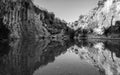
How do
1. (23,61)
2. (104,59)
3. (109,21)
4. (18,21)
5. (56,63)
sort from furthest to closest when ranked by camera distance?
(109,21) → (18,21) → (104,59) → (56,63) → (23,61)

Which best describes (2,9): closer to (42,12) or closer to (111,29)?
(42,12)

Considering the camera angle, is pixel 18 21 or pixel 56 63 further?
pixel 18 21

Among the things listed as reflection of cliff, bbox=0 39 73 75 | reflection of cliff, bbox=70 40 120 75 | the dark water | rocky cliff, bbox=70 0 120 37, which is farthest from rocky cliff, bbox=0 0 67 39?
rocky cliff, bbox=70 0 120 37

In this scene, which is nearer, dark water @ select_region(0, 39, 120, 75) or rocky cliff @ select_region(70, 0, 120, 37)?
dark water @ select_region(0, 39, 120, 75)

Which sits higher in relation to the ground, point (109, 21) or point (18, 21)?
point (109, 21)

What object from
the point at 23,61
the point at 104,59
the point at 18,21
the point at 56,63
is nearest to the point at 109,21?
the point at 18,21

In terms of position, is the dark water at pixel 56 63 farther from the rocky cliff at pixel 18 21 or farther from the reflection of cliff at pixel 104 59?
the rocky cliff at pixel 18 21

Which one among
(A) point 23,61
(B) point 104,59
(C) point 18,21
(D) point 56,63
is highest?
(C) point 18,21

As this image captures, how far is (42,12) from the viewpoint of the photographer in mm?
119250

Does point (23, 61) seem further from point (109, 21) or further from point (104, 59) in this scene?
point (109, 21)

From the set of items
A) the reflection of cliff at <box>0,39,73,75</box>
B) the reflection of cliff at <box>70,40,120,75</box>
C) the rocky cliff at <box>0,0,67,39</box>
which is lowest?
the reflection of cliff at <box>70,40,120,75</box>

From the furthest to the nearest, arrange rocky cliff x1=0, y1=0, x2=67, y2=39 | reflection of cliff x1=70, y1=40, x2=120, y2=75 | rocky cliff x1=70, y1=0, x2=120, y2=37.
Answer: rocky cliff x1=70, y1=0, x2=120, y2=37 → rocky cliff x1=0, y1=0, x2=67, y2=39 → reflection of cliff x1=70, y1=40, x2=120, y2=75

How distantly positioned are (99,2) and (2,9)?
87.8 meters

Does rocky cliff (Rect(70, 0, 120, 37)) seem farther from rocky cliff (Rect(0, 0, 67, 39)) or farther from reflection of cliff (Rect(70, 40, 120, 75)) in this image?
reflection of cliff (Rect(70, 40, 120, 75))
